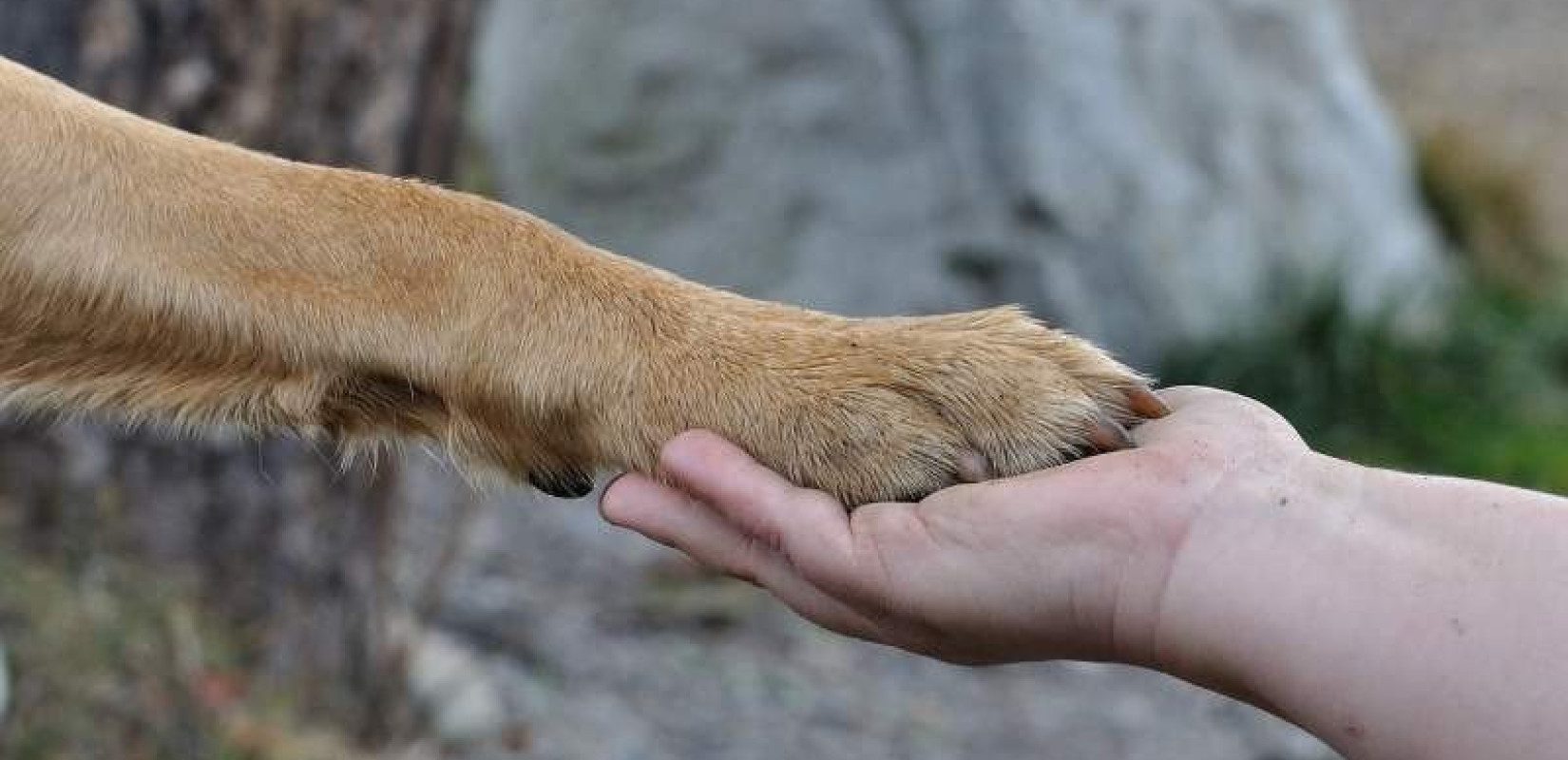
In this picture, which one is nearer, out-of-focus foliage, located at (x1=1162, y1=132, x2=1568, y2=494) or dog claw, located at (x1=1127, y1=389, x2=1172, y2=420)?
dog claw, located at (x1=1127, y1=389, x2=1172, y2=420)

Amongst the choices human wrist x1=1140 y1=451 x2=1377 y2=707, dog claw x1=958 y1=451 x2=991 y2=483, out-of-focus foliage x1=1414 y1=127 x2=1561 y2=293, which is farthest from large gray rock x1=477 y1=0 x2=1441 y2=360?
human wrist x1=1140 y1=451 x2=1377 y2=707

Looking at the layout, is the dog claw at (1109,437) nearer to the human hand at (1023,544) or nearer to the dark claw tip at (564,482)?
the human hand at (1023,544)

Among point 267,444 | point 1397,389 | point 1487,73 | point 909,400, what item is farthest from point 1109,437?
point 1487,73

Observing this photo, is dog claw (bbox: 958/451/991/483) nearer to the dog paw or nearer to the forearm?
the dog paw

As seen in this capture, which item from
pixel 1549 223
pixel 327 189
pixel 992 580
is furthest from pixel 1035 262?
pixel 992 580

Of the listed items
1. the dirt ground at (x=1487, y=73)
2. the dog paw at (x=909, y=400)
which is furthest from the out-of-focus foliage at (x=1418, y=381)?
the dog paw at (x=909, y=400)

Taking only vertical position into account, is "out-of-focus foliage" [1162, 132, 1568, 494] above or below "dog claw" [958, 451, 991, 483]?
above

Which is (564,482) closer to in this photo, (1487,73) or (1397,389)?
(1397,389)
